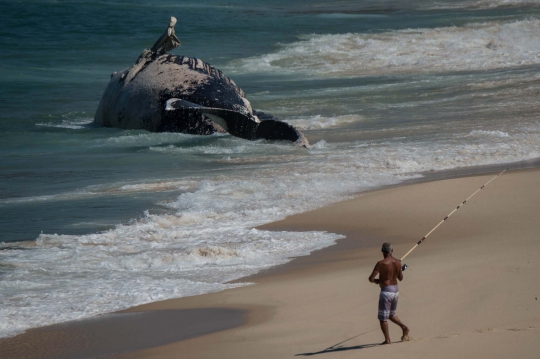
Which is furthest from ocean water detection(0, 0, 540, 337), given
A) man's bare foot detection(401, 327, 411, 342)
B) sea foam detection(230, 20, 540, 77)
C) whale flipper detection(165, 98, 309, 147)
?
man's bare foot detection(401, 327, 411, 342)

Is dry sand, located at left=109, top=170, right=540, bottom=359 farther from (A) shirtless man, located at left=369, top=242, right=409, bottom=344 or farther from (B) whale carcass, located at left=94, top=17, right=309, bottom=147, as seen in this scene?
(B) whale carcass, located at left=94, top=17, right=309, bottom=147

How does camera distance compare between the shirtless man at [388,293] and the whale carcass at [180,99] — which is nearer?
the shirtless man at [388,293]

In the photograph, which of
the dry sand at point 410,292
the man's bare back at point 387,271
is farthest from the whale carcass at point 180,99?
the man's bare back at point 387,271

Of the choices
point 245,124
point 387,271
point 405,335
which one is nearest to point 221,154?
point 245,124

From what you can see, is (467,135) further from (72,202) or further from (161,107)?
(72,202)

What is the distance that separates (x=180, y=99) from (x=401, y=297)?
347 inches

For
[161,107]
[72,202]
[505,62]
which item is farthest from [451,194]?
[505,62]

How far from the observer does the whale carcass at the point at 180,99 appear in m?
14.1

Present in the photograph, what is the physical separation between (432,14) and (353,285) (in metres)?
40.6

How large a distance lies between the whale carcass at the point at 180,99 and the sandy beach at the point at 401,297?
486 cm

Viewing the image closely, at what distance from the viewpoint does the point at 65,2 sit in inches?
1837

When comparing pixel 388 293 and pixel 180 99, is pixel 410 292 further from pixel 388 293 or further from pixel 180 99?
pixel 180 99

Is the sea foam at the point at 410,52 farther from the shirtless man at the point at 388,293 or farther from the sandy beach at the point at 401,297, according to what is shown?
the shirtless man at the point at 388,293

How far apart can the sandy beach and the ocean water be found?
1.60 feet
